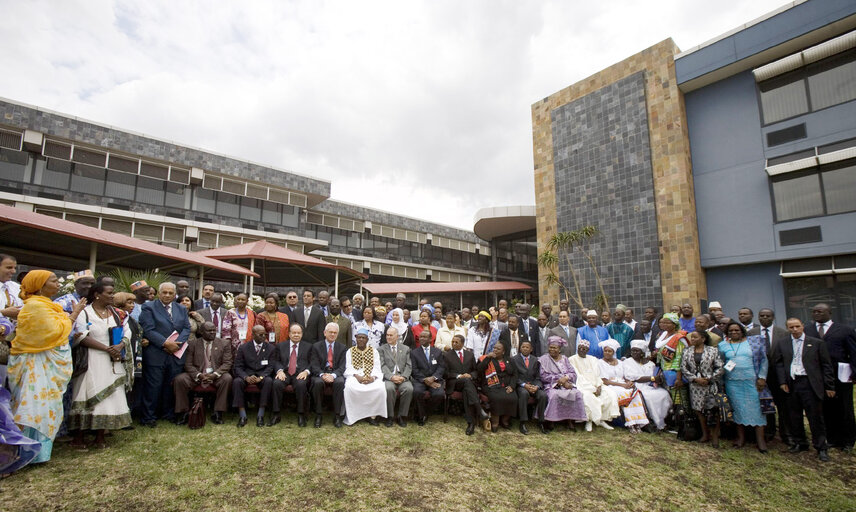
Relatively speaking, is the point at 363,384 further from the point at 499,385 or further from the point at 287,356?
the point at 499,385

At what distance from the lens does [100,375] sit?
4.46 meters

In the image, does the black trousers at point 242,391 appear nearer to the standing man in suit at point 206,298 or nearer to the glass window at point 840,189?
the standing man in suit at point 206,298

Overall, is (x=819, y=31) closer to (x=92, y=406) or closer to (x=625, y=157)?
(x=625, y=157)

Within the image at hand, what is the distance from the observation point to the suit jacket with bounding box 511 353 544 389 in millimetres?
6605

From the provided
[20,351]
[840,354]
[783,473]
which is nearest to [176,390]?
[20,351]

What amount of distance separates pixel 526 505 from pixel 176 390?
4498 mm

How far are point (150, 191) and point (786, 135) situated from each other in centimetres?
2297

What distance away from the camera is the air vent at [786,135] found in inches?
463

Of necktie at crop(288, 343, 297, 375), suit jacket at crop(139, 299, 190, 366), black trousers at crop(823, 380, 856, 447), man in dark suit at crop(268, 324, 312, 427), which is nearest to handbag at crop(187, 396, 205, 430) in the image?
suit jacket at crop(139, 299, 190, 366)

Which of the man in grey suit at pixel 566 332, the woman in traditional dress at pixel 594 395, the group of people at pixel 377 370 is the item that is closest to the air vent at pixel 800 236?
the group of people at pixel 377 370

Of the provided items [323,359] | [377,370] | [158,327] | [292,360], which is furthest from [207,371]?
[377,370]

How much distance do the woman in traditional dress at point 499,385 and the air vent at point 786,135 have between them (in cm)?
1129

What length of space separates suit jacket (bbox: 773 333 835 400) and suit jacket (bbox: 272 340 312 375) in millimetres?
6502

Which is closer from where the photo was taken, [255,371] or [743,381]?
[743,381]
